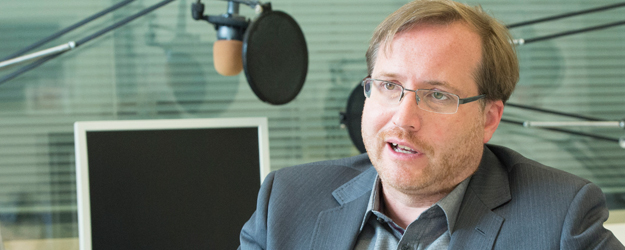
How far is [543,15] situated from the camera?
232 centimetres

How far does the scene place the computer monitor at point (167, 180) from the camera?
1.67m

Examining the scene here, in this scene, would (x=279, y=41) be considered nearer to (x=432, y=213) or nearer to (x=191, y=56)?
(x=191, y=56)

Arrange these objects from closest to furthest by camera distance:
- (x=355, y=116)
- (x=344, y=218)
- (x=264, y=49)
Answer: (x=344, y=218) < (x=264, y=49) < (x=355, y=116)

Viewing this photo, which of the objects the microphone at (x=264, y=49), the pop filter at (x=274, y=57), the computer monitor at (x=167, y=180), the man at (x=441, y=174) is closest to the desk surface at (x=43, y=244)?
the computer monitor at (x=167, y=180)

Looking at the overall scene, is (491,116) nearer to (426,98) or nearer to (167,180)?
(426,98)

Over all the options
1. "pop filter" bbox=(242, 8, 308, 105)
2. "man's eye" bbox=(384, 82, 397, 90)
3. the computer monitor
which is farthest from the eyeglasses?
the computer monitor

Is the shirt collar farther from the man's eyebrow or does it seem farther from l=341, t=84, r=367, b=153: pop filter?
l=341, t=84, r=367, b=153: pop filter

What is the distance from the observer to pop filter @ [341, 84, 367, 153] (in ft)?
6.77

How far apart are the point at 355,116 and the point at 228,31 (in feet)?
2.02

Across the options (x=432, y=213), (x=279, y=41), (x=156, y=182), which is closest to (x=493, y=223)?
(x=432, y=213)

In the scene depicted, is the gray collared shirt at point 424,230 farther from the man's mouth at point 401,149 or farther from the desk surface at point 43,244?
the desk surface at point 43,244

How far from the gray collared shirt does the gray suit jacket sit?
20 millimetres

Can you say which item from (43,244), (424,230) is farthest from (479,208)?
(43,244)

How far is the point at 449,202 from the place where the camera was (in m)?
1.04
